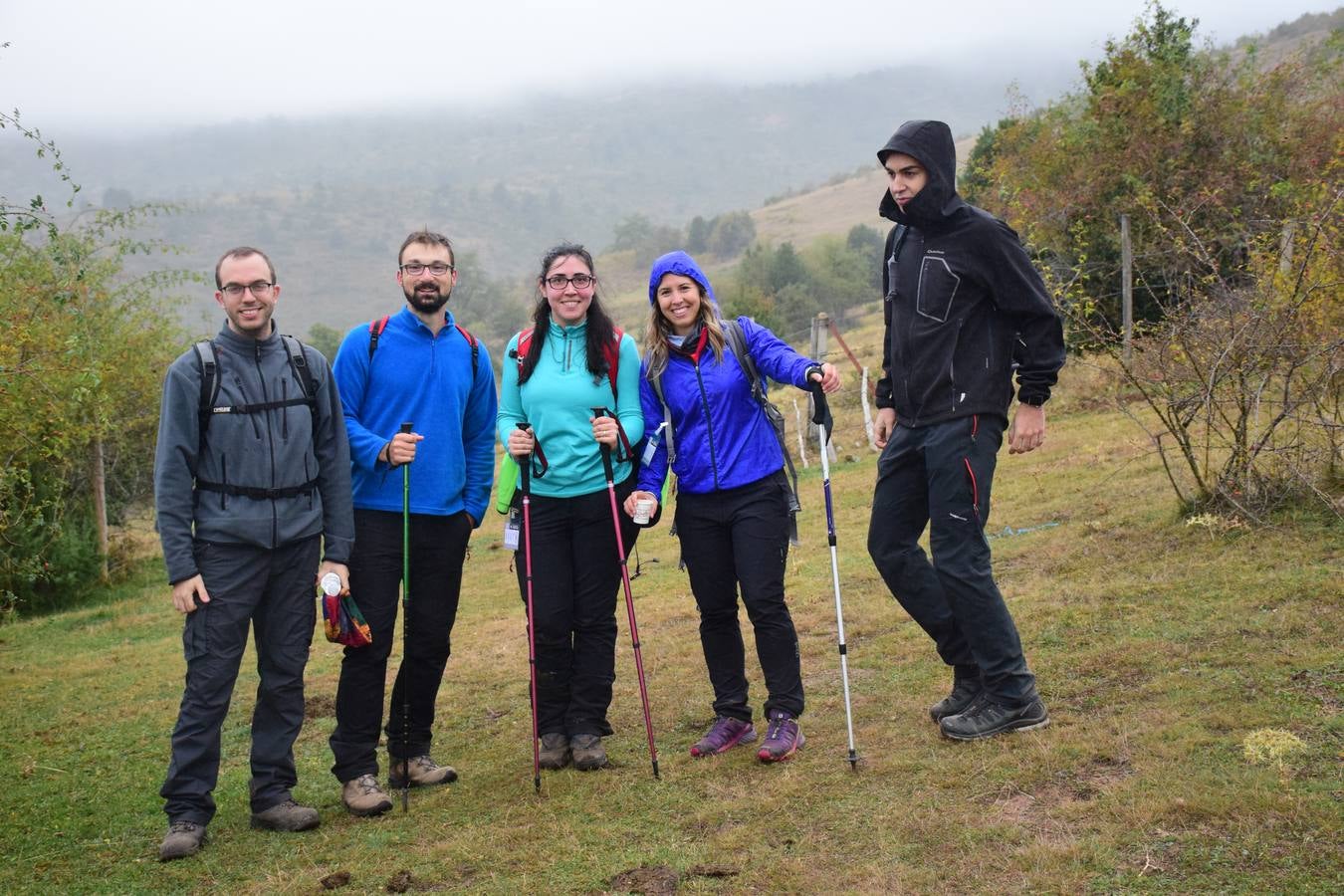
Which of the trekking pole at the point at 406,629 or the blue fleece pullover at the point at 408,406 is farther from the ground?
the blue fleece pullover at the point at 408,406

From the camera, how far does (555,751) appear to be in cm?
592

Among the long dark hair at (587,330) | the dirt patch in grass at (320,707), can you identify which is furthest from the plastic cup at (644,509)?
the dirt patch in grass at (320,707)

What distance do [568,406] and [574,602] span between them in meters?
1.02

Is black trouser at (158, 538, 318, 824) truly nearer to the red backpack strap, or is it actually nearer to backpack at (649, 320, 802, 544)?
the red backpack strap

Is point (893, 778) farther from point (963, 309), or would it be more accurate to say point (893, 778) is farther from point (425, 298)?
point (425, 298)

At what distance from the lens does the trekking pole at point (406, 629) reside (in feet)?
18.3

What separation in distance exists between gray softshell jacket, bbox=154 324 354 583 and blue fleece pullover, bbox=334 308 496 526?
0.21 m

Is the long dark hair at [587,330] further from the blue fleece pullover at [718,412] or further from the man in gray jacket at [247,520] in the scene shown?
the man in gray jacket at [247,520]

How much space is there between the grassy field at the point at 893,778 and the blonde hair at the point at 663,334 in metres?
1.97

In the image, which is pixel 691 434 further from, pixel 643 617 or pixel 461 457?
pixel 643 617

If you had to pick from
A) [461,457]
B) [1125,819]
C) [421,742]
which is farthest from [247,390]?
[1125,819]

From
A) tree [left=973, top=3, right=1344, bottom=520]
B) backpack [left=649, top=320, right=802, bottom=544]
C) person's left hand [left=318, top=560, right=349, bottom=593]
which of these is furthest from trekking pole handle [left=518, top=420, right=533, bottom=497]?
tree [left=973, top=3, right=1344, bottom=520]

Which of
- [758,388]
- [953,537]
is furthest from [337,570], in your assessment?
[953,537]

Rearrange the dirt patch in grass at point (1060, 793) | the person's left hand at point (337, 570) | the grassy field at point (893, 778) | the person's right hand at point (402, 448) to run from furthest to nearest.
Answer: the person's right hand at point (402, 448) → the person's left hand at point (337, 570) → the dirt patch in grass at point (1060, 793) → the grassy field at point (893, 778)
